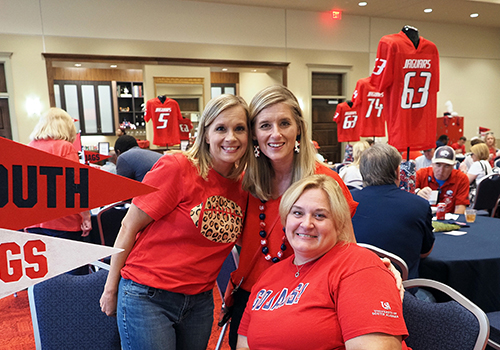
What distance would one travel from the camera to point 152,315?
1318 mm

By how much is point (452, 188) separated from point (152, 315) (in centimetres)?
321

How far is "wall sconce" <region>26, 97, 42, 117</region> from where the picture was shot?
7.64 m

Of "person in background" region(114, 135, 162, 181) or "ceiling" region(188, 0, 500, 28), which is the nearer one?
"person in background" region(114, 135, 162, 181)

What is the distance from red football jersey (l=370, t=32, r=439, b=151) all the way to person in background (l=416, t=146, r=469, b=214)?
203mm

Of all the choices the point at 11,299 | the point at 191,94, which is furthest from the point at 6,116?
the point at 11,299

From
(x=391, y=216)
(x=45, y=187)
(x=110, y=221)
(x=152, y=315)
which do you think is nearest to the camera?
(x=45, y=187)

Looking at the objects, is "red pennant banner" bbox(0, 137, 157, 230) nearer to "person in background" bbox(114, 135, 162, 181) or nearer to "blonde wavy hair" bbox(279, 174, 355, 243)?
"blonde wavy hair" bbox(279, 174, 355, 243)

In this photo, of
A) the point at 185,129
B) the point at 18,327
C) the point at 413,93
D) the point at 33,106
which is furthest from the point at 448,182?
the point at 33,106

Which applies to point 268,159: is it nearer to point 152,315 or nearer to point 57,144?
point 152,315

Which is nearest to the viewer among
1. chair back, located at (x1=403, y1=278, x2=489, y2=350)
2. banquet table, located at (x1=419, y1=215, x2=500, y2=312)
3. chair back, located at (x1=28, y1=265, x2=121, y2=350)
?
chair back, located at (x1=403, y1=278, x2=489, y2=350)

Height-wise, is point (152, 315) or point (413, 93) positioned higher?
point (413, 93)

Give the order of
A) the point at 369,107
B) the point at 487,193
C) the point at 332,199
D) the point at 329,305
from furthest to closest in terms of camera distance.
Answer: the point at 369,107, the point at 487,193, the point at 332,199, the point at 329,305

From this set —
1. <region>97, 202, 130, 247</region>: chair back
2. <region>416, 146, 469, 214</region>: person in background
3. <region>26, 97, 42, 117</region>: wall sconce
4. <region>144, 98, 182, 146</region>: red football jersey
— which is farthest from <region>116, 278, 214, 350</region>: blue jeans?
<region>26, 97, 42, 117</region>: wall sconce

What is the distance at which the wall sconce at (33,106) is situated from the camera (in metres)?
7.64
